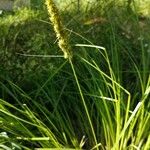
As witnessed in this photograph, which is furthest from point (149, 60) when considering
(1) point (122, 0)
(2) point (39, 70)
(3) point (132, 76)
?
(1) point (122, 0)

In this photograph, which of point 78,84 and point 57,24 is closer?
point 57,24

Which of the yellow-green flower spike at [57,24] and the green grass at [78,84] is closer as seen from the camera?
the yellow-green flower spike at [57,24]

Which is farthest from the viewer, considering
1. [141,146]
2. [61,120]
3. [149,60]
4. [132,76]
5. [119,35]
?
[119,35]

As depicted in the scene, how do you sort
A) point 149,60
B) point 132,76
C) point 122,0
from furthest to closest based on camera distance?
point 122,0 → point 132,76 → point 149,60

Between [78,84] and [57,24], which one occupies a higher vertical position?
[57,24]

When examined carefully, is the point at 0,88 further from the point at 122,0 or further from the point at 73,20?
the point at 122,0

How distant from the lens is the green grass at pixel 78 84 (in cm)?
211

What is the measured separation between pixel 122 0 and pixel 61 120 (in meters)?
1.47

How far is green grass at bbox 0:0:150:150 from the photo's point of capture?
211 centimetres

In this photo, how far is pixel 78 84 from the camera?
1.98 metres

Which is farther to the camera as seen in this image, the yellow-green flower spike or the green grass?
the green grass

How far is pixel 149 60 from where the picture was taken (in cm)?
245

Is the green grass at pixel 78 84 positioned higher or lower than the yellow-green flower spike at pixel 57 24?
lower

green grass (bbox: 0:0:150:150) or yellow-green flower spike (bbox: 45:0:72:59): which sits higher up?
yellow-green flower spike (bbox: 45:0:72:59)
